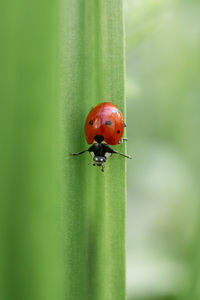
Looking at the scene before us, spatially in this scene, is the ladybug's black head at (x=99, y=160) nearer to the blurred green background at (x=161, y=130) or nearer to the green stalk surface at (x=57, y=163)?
the green stalk surface at (x=57, y=163)

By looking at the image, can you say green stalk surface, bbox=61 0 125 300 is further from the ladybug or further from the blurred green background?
the blurred green background

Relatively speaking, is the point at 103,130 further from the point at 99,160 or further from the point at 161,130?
the point at 161,130

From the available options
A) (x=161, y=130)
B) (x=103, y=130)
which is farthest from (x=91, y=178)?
(x=161, y=130)

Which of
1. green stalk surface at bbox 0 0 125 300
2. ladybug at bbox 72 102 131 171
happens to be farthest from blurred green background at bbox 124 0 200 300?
green stalk surface at bbox 0 0 125 300

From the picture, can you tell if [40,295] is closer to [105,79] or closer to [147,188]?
[105,79]

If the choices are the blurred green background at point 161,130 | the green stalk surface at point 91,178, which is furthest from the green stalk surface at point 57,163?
the blurred green background at point 161,130

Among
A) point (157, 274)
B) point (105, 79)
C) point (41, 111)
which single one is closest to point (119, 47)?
point (105, 79)
